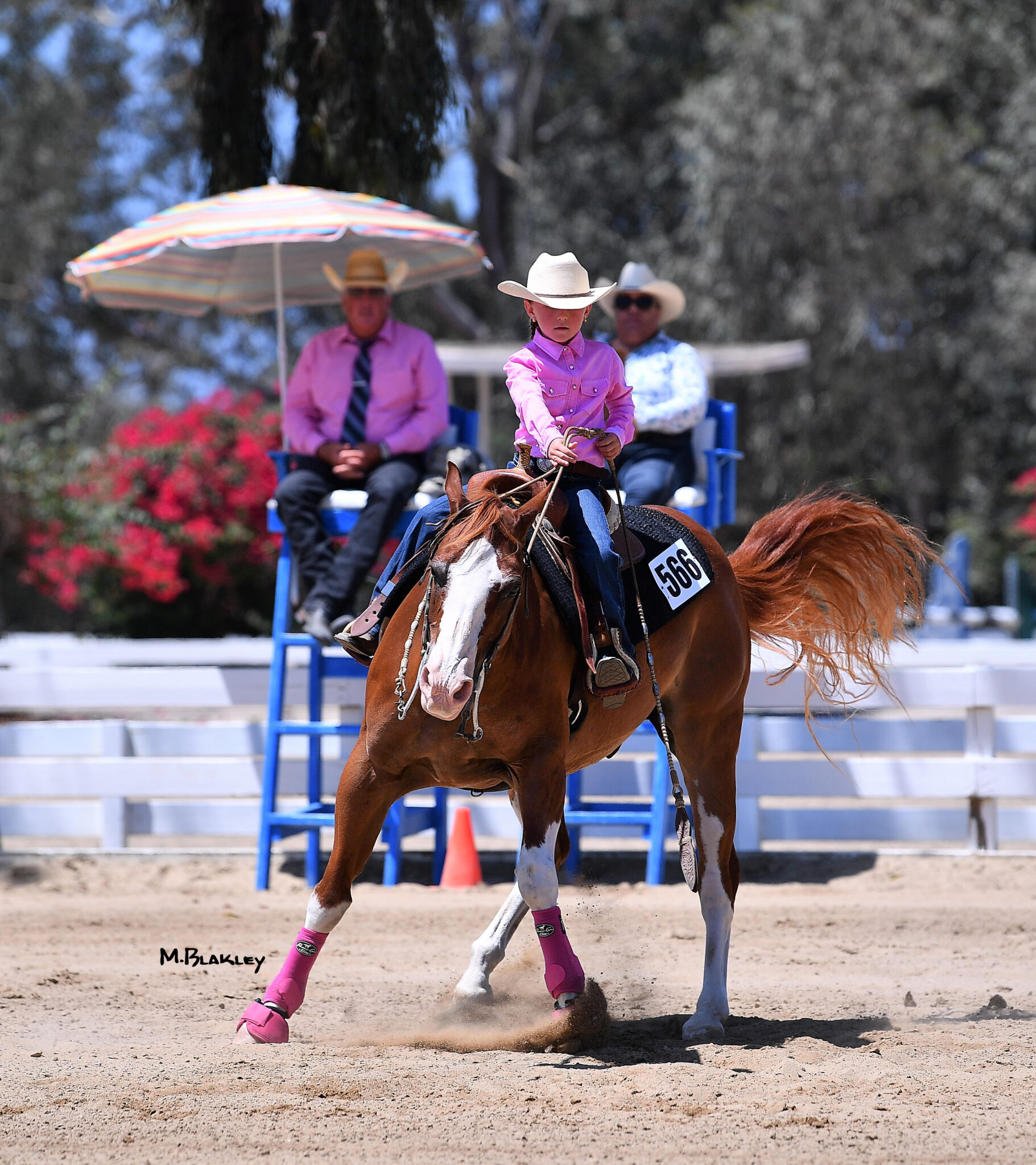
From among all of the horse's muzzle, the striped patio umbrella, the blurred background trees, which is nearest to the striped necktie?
the striped patio umbrella

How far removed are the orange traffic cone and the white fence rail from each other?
681 millimetres

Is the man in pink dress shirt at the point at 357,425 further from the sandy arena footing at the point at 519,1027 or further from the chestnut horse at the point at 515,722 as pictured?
the chestnut horse at the point at 515,722

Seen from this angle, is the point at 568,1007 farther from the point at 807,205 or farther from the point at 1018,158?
the point at 1018,158

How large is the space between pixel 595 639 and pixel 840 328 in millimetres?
19749

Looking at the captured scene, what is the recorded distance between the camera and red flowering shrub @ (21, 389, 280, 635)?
1280 centimetres

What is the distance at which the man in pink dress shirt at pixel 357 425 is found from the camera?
6.97m

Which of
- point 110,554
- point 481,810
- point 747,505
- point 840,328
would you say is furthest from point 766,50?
point 481,810

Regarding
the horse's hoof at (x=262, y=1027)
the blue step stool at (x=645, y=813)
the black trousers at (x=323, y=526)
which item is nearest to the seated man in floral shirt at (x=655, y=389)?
the black trousers at (x=323, y=526)

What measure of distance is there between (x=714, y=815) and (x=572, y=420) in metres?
1.55

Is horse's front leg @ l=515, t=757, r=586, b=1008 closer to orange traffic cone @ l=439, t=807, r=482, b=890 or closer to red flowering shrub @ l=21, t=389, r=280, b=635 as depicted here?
orange traffic cone @ l=439, t=807, r=482, b=890

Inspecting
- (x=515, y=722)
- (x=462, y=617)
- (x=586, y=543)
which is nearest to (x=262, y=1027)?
(x=515, y=722)

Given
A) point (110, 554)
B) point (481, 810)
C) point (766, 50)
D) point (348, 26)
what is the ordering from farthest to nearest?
point (766, 50)
point (110, 554)
point (348, 26)
point (481, 810)

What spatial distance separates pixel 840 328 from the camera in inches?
910

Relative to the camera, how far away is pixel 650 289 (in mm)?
7512
